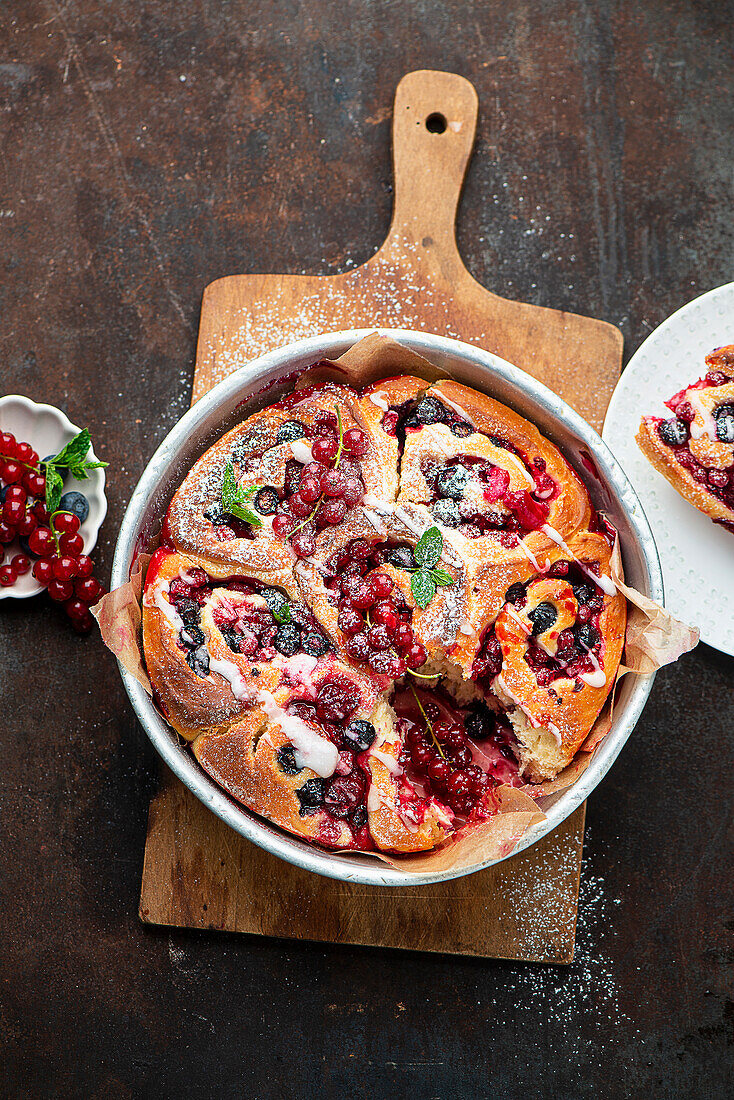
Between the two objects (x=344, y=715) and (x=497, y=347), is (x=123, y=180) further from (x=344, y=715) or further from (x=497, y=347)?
(x=344, y=715)

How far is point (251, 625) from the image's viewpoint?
2281 mm

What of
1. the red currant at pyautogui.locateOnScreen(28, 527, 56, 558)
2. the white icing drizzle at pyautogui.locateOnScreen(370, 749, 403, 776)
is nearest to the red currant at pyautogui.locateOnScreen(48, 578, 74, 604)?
the red currant at pyautogui.locateOnScreen(28, 527, 56, 558)

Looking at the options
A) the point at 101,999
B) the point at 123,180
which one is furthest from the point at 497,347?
the point at 101,999

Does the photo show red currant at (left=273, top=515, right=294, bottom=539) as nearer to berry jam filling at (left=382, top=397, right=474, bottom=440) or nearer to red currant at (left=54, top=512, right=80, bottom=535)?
berry jam filling at (left=382, top=397, right=474, bottom=440)

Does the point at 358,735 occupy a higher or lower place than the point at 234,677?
lower

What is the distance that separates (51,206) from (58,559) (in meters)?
1.34

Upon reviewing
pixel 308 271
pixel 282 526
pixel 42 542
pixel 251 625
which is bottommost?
pixel 42 542

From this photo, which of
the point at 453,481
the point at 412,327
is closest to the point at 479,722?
the point at 453,481

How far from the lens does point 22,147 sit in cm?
300

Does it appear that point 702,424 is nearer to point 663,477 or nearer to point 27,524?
point 663,477

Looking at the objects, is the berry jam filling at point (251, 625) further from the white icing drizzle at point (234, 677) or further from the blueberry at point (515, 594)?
the blueberry at point (515, 594)

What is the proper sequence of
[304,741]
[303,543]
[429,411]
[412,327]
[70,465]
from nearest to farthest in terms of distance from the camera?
[304,741], [303,543], [429,411], [70,465], [412,327]

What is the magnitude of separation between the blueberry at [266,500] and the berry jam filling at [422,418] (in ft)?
1.25

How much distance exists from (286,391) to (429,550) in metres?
0.73
